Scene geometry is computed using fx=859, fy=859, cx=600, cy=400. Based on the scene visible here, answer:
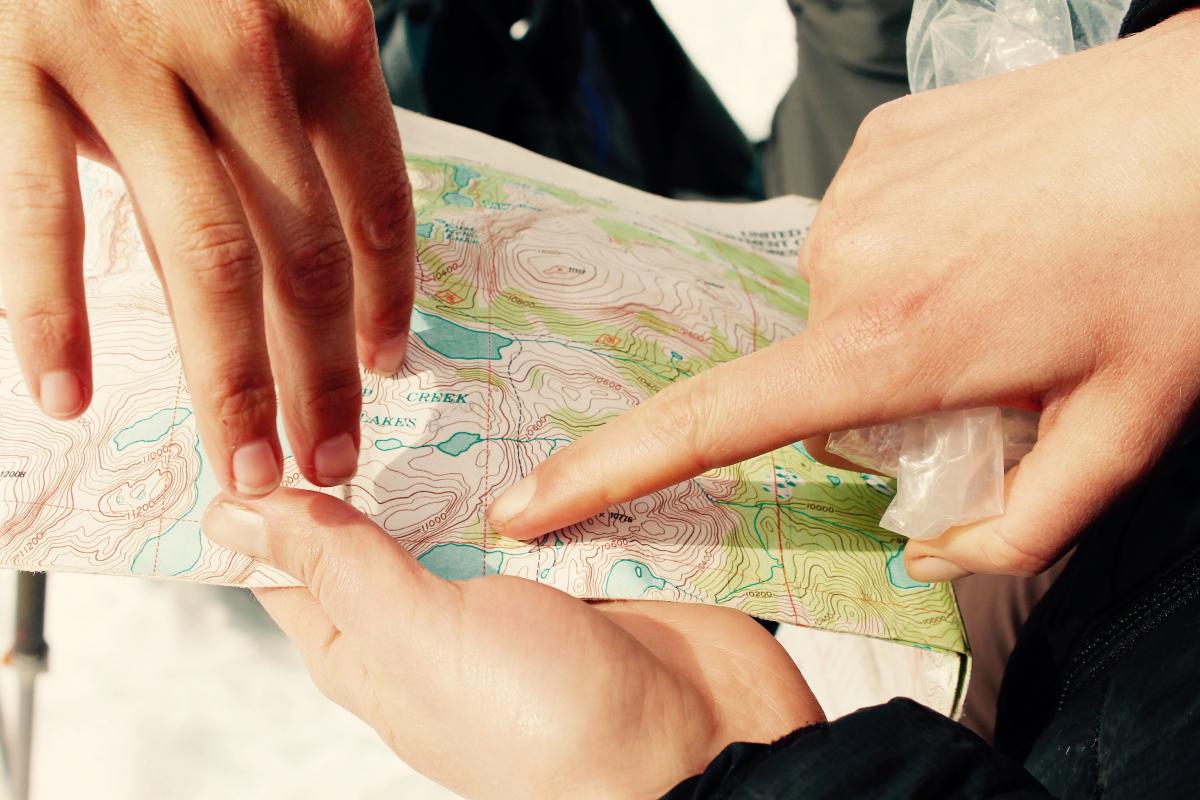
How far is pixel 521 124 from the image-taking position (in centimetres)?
146

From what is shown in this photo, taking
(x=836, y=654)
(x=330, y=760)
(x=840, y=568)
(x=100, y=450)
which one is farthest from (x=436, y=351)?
(x=836, y=654)

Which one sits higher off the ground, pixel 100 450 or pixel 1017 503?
pixel 1017 503

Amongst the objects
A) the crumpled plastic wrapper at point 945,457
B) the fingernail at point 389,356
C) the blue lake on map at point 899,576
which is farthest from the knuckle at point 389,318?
the blue lake on map at point 899,576

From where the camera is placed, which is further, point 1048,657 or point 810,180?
point 810,180

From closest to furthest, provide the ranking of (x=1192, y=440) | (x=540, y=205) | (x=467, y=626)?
(x=467, y=626)
(x=1192, y=440)
(x=540, y=205)

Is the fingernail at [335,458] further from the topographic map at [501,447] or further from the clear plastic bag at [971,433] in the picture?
the clear plastic bag at [971,433]

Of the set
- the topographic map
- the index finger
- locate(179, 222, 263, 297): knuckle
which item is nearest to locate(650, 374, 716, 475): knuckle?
the index finger

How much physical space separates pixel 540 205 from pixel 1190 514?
2.41 ft

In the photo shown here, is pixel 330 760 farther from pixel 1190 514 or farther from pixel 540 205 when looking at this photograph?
pixel 1190 514

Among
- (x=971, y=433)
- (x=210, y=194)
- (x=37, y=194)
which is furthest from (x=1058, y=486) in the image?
(x=37, y=194)

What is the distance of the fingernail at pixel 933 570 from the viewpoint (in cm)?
72

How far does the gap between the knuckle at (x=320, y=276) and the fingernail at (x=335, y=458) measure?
10 centimetres

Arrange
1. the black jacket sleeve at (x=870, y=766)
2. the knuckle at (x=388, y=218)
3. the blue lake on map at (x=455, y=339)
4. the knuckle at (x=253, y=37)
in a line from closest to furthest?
the black jacket sleeve at (x=870, y=766) < the knuckle at (x=253, y=37) < the knuckle at (x=388, y=218) < the blue lake on map at (x=455, y=339)

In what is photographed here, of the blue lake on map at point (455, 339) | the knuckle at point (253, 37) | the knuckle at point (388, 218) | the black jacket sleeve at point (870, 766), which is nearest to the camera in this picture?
the black jacket sleeve at point (870, 766)
